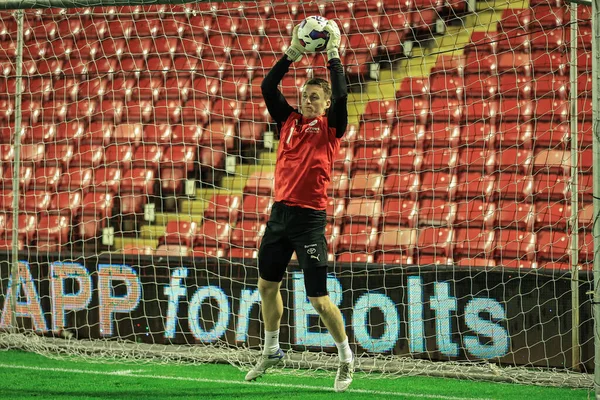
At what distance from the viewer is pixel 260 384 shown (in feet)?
18.3

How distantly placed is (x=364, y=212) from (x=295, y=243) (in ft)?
8.12

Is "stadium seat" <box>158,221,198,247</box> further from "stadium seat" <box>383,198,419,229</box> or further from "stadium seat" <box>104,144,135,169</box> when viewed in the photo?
"stadium seat" <box>383,198,419,229</box>

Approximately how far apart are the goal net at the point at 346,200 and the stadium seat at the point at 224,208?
2 cm

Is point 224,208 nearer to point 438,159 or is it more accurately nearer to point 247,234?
point 247,234

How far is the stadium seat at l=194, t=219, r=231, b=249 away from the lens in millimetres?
7676

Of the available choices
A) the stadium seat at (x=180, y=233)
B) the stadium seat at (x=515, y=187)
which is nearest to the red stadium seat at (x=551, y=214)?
the stadium seat at (x=515, y=187)

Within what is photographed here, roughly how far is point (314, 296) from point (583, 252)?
2.53 meters

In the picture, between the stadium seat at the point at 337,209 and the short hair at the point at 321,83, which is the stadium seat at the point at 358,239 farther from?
the short hair at the point at 321,83

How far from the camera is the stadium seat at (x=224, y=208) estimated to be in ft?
25.7

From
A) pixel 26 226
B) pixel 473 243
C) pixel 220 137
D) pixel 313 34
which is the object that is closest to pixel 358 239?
pixel 473 243

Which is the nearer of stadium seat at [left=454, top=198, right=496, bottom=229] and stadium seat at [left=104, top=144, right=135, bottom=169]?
stadium seat at [left=454, top=198, right=496, bottom=229]

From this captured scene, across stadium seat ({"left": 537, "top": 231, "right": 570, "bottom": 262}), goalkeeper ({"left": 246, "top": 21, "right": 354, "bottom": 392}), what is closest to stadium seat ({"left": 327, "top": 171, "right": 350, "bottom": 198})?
Result: stadium seat ({"left": 537, "top": 231, "right": 570, "bottom": 262})

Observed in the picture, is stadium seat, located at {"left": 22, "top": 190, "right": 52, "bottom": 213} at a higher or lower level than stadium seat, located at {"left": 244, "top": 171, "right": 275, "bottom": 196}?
lower

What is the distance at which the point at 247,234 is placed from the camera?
7609 mm
